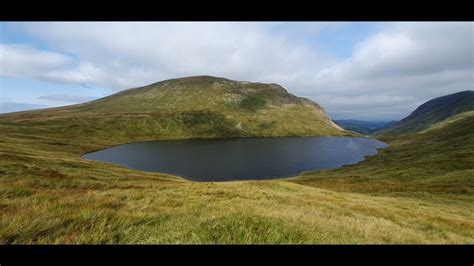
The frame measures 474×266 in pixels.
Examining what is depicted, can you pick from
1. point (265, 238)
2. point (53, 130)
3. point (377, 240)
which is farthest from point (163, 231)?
point (53, 130)

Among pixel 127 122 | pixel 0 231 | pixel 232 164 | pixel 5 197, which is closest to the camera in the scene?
pixel 0 231

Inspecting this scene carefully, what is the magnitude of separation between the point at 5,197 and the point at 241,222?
31.3 feet

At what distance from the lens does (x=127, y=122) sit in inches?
7800

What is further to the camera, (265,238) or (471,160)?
(471,160)

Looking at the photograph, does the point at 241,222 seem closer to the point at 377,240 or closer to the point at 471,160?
the point at 377,240

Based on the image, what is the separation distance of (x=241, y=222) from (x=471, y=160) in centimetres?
7499

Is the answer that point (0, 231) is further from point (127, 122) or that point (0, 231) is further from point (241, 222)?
point (127, 122)

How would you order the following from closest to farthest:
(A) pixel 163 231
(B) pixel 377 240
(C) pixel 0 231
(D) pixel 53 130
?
(C) pixel 0 231 → (A) pixel 163 231 → (B) pixel 377 240 → (D) pixel 53 130
